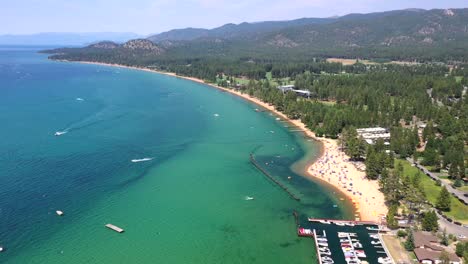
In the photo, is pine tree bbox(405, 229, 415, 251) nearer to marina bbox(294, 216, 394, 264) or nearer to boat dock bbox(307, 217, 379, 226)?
marina bbox(294, 216, 394, 264)

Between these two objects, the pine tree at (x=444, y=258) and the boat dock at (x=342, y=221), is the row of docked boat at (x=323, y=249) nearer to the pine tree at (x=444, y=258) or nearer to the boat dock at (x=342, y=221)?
the boat dock at (x=342, y=221)

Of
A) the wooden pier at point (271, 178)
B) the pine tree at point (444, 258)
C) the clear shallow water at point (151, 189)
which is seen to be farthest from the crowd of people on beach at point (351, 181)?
the pine tree at point (444, 258)

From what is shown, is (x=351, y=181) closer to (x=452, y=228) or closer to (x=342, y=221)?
(x=342, y=221)

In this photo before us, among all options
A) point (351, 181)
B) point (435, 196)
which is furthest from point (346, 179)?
point (435, 196)

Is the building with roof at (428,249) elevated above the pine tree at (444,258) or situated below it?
below

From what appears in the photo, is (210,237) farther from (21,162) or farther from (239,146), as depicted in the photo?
(21,162)

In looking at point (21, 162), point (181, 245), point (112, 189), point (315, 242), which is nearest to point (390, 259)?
point (315, 242)
